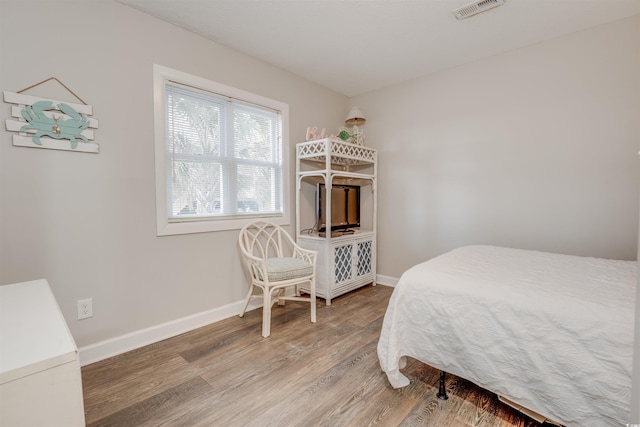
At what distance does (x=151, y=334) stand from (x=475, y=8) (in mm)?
3430

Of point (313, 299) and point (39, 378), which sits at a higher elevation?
point (39, 378)

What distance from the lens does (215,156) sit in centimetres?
261

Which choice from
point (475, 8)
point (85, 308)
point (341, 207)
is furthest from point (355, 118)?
point (85, 308)

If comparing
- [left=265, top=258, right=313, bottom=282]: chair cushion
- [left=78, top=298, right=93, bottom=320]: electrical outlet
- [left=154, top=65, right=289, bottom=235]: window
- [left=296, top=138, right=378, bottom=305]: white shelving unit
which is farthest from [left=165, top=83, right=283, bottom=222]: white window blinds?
[left=78, top=298, right=93, bottom=320]: electrical outlet

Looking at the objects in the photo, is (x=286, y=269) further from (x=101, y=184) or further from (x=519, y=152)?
(x=519, y=152)

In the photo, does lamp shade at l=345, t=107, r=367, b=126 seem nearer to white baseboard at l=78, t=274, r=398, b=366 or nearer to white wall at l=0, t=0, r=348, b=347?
white wall at l=0, t=0, r=348, b=347

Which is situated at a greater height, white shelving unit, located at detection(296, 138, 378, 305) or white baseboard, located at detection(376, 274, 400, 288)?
white shelving unit, located at detection(296, 138, 378, 305)

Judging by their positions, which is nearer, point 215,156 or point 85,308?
point 85,308

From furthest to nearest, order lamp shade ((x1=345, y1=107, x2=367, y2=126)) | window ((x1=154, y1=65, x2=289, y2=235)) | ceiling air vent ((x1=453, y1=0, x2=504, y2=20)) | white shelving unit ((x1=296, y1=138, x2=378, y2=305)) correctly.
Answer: lamp shade ((x1=345, y1=107, x2=367, y2=126)) < white shelving unit ((x1=296, y1=138, x2=378, y2=305)) < window ((x1=154, y1=65, x2=289, y2=235)) < ceiling air vent ((x1=453, y1=0, x2=504, y2=20))

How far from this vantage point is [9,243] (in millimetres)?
1677

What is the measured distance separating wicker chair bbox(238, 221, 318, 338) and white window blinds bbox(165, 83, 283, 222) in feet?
0.72

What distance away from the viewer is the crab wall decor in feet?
5.53

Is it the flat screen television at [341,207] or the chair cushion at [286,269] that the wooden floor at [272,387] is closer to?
the chair cushion at [286,269]

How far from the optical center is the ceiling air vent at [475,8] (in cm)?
204
